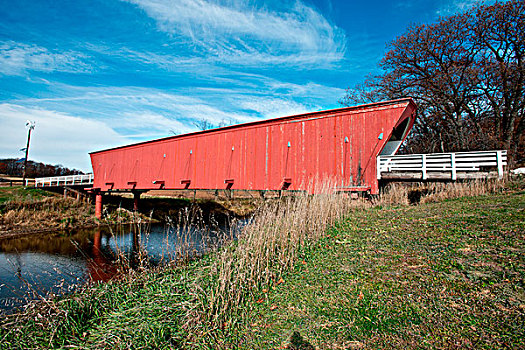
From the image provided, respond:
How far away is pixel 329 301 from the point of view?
131 inches

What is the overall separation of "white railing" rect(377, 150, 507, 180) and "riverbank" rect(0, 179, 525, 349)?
286 centimetres

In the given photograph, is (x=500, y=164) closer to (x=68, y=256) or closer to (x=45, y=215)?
(x=68, y=256)

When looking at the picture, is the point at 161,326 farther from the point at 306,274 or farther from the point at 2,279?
the point at 2,279

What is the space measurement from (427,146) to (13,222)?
27261mm

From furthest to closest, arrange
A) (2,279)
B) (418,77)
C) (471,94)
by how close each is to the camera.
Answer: (418,77)
(471,94)
(2,279)

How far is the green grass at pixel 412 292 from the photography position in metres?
2.44

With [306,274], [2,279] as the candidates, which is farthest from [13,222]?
[306,274]

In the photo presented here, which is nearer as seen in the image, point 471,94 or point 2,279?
point 2,279

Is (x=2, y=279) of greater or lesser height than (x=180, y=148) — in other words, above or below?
below

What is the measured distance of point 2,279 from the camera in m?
7.73

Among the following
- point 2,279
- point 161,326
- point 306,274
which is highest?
point 306,274

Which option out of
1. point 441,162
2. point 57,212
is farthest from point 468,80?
point 57,212

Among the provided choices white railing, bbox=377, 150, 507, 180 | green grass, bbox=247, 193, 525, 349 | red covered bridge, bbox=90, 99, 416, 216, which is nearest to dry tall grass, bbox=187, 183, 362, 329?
green grass, bbox=247, 193, 525, 349

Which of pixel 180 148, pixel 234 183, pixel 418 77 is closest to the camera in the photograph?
pixel 234 183
